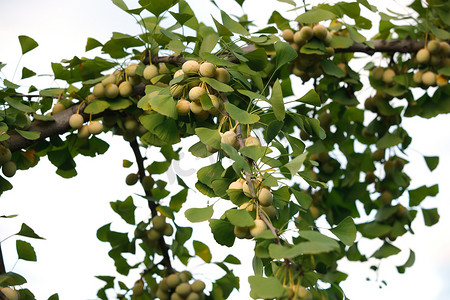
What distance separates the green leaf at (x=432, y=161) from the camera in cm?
192

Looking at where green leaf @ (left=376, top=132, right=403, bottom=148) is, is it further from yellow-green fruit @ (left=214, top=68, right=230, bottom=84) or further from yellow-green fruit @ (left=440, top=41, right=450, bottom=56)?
yellow-green fruit @ (left=214, top=68, right=230, bottom=84)

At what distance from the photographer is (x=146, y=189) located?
1.79 meters

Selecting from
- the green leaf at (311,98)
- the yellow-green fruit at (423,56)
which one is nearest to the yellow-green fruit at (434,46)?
the yellow-green fruit at (423,56)

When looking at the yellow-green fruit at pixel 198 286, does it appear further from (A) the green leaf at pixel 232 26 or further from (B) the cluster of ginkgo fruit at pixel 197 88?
(A) the green leaf at pixel 232 26

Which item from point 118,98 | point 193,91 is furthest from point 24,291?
point 193,91

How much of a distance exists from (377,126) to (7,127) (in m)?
1.17

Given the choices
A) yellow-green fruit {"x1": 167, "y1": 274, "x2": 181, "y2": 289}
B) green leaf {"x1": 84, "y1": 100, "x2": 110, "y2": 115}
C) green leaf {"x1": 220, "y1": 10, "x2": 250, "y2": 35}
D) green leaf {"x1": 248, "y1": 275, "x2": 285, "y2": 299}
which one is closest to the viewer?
green leaf {"x1": 248, "y1": 275, "x2": 285, "y2": 299}

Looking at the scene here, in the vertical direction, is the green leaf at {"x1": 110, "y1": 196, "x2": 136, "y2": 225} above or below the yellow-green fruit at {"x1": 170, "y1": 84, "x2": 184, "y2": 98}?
above

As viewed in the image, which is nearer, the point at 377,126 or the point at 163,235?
the point at 163,235

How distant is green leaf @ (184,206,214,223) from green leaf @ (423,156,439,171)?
122cm

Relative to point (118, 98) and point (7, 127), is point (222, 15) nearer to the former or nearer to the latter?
point (118, 98)

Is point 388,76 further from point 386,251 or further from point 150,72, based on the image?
point 150,72

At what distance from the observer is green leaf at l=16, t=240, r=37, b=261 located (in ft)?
4.53

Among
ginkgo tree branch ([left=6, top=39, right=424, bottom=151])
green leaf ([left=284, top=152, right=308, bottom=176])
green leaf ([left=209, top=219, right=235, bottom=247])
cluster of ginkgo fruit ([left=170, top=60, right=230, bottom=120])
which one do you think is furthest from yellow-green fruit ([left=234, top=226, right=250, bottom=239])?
ginkgo tree branch ([left=6, top=39, right=424, bottom=151])
